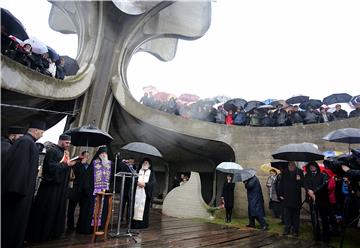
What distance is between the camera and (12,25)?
7352 mm

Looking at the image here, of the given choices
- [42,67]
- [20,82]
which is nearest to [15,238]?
[20,82]

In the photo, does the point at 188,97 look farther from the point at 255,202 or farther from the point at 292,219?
the point at 292,219

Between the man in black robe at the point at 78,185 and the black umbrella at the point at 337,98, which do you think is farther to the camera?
the black umbrella at the point at 337,98

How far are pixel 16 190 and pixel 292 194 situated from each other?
5.57 meters

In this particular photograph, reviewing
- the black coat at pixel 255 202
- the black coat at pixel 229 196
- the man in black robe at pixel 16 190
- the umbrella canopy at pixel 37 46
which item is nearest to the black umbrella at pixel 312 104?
the black coat at pixel 229 196

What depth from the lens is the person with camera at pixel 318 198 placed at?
6.14 meters

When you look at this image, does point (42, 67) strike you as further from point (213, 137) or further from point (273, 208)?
point (273, 208)

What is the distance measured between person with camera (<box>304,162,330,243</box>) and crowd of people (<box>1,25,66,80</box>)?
8184mm

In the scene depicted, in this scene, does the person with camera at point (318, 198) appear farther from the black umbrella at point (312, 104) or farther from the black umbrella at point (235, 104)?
the black umbrella at point (235, 104)

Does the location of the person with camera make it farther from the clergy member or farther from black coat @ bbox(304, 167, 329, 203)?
the clergy member

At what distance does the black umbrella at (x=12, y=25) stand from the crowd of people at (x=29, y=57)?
0.11 metres

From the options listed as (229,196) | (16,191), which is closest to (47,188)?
(16,191)

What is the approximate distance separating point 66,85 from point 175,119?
5.16 metres

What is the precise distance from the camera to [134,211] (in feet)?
21.4
